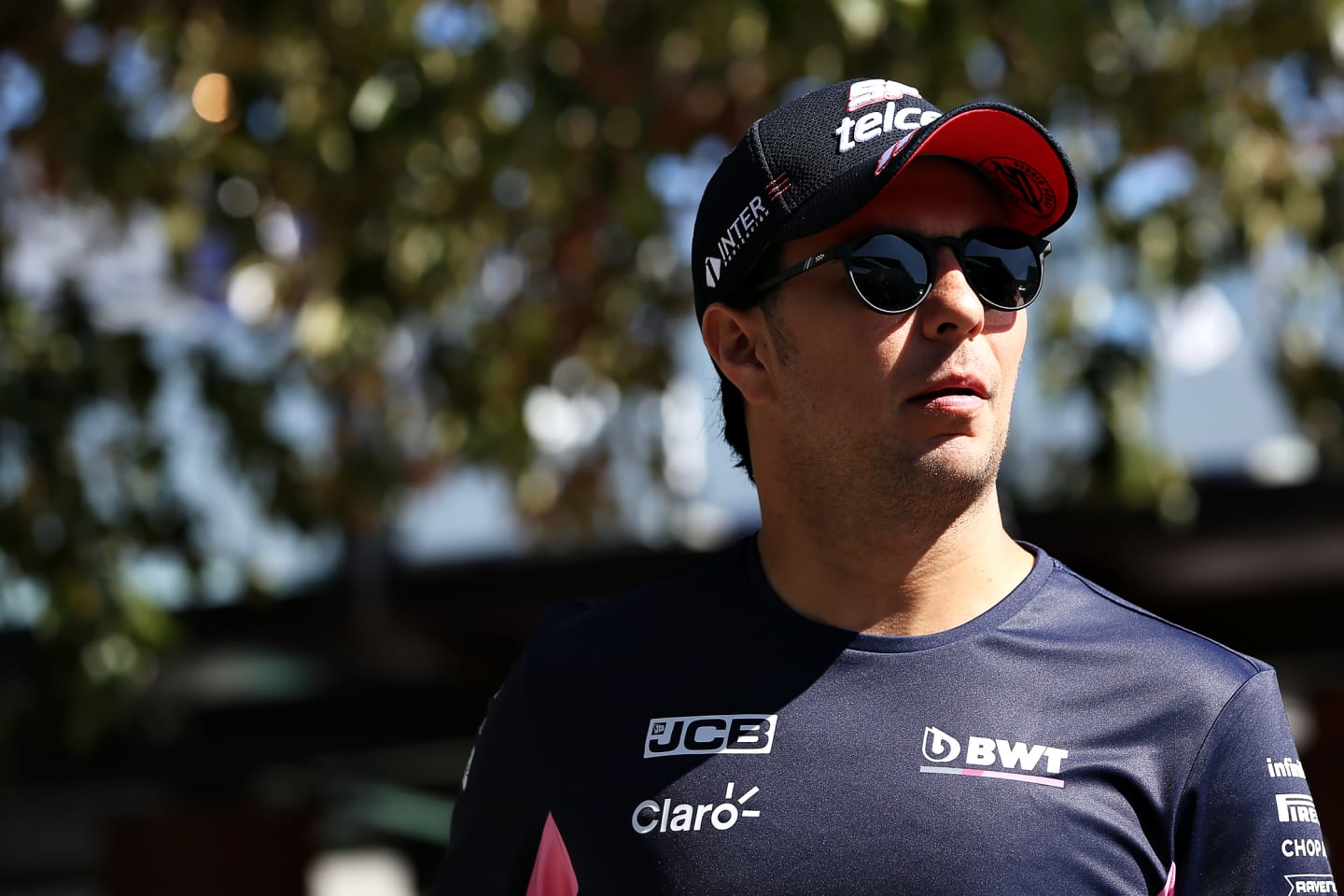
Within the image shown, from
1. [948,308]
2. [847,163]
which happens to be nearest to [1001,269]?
[948,308]

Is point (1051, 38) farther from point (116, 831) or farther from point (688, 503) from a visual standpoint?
point (116, 831)

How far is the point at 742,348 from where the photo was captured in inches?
79.4

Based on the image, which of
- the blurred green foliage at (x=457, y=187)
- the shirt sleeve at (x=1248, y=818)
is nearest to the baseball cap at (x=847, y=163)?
the shirt sleeve at (x=1248, y=818)

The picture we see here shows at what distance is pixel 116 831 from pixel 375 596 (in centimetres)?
215

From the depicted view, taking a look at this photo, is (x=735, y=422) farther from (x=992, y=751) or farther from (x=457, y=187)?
(x=457, y=187)

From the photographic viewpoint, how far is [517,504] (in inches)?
299

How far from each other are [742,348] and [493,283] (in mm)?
4663

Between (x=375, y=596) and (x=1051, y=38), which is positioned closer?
(x=1051, y=38)

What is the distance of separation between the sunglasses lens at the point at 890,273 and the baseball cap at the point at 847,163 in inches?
2.0

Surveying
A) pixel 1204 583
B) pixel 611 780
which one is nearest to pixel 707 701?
pixel 611 780

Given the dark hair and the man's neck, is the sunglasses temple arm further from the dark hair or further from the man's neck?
the man's neck

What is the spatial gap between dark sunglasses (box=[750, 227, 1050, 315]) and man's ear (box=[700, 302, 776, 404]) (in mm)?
83

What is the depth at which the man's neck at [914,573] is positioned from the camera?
186cm

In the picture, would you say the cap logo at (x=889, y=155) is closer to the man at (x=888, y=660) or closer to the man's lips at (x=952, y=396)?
the man at (x=888, y=660)
